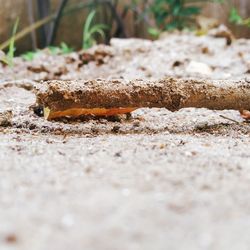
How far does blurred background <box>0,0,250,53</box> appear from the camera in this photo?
223 inches

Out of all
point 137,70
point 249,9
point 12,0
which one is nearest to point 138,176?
point 137,70

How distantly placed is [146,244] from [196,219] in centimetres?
15

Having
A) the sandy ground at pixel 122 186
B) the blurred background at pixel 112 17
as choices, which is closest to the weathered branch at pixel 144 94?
the sandy ground at pixel 122 186

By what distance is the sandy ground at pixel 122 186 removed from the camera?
0.87 m

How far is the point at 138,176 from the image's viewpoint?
3.90 ft

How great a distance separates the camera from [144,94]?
1.93 m

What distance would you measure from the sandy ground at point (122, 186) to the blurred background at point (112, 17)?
11.7 ft

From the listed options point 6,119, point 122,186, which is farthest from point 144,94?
point 122,186

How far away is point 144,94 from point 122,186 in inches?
34.2

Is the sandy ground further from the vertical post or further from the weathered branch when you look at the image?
the vertical post

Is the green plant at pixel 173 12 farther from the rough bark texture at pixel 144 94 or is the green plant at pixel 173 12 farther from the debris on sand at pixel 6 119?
the debris on sand at pixel 6 119

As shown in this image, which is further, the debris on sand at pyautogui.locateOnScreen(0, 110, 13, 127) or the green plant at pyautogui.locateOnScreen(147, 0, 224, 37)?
the green plant at pyautogui.locateOnScreen(147, 0, 224, 37)

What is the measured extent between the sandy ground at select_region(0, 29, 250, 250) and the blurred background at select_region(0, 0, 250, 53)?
356 centimetres

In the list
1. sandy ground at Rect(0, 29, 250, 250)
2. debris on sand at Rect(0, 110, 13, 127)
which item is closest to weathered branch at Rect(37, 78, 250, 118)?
sandy ground at Rect(0, 29, 250, 250)
